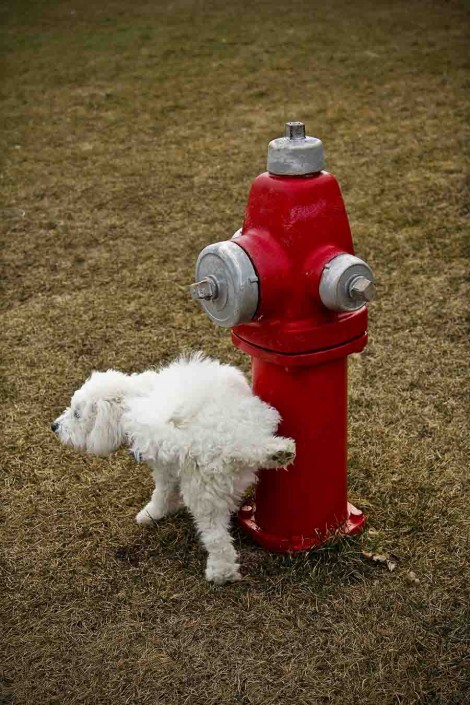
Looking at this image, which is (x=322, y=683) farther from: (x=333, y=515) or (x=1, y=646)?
(x=1, y=646)

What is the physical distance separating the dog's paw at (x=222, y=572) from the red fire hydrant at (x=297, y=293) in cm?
31

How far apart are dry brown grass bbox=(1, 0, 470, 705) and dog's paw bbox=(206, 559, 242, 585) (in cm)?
4

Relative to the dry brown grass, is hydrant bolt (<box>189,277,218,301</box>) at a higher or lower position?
higher

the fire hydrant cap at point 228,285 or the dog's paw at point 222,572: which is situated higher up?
the fire hydrant cap at point 228,285

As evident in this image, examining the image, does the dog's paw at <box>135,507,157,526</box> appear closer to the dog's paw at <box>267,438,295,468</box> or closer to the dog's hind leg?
the dog's hind leg

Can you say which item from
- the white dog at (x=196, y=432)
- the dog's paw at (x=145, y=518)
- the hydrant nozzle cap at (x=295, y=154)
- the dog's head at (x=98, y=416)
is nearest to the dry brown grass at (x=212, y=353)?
the dog's paw at (x=145, y=518)

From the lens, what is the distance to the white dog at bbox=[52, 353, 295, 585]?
2.30 metres

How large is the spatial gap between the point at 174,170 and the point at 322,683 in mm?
4380

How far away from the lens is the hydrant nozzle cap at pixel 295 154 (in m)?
2.13

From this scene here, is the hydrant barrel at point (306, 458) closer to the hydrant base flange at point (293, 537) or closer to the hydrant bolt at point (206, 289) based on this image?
the hydrant base flange at point (293, 537)

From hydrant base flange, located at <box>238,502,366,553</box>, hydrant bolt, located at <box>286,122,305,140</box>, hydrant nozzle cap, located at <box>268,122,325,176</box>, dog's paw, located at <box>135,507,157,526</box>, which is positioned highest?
hydrant bolt, located at <box>286,122,305,140</box>

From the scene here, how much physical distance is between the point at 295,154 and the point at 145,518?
1.36 meters

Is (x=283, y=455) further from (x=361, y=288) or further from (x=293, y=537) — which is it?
(x=361, y=288)

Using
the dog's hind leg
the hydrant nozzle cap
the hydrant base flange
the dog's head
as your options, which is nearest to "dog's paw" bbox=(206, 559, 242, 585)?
the dog's hind leg
